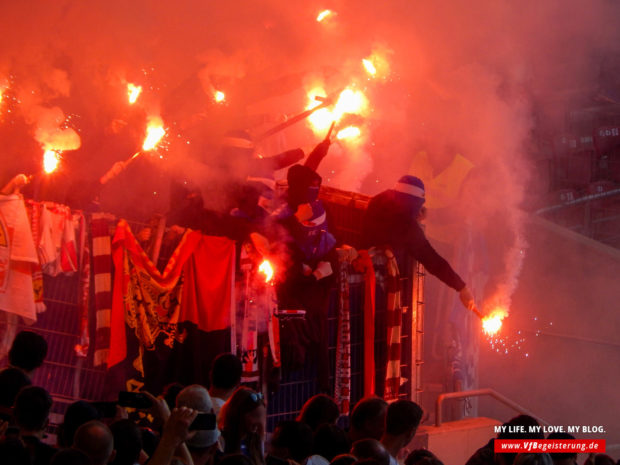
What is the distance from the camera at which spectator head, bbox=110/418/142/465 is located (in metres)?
3.24

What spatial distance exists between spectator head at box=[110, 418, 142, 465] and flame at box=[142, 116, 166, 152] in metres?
4.28

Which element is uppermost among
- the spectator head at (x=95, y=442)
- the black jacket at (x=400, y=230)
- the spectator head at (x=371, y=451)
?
the black jacket at (x=400, y=230)

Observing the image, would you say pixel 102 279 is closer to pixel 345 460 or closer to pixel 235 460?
pixel 345 460

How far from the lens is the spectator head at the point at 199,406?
337cm

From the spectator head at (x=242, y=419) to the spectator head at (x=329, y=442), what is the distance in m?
0.37

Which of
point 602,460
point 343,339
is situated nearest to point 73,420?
point 602,460

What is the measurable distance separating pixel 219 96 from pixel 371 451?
5.48m

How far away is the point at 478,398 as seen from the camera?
12.3m

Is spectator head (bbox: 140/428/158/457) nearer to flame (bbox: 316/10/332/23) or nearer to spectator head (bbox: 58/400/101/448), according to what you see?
spectator head (bbox: 58/400/101/448)

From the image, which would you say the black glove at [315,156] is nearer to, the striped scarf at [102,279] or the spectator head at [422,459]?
the striped scarf at [102,279]

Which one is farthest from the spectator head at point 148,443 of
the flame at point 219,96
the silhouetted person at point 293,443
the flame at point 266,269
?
the flame at point 219,96

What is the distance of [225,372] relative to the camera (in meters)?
4.28

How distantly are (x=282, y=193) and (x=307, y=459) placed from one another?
4616mm

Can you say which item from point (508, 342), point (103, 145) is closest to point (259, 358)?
point (103, 145)
